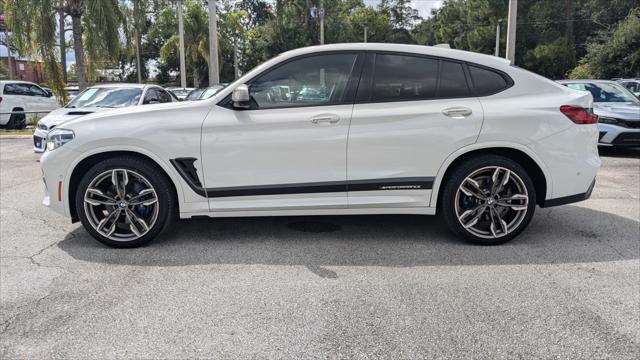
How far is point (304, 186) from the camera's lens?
4.45m

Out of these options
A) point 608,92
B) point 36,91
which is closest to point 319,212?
point 608,92

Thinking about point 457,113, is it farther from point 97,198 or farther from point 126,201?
point 97,198

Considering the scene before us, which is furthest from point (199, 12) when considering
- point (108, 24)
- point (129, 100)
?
point (129, 100)

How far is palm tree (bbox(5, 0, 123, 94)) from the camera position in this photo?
631 inches

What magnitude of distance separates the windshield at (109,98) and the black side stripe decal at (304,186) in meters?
6.14

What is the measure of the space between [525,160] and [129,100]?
7.98m

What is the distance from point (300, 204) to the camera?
4492mm

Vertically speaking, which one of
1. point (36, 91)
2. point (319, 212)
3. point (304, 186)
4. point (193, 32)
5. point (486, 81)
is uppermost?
point (193, 32)

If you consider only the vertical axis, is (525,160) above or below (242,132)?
below

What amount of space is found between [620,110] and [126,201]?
9.36 m

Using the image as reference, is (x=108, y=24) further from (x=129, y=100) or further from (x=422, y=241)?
(x=422, y=241)

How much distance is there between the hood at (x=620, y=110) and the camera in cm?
971

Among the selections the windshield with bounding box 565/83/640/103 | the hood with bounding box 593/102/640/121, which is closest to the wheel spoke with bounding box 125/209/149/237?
the hood with bounding box 593/102/640/121

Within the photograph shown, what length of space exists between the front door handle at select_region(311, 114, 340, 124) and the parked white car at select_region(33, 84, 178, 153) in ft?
20.5
